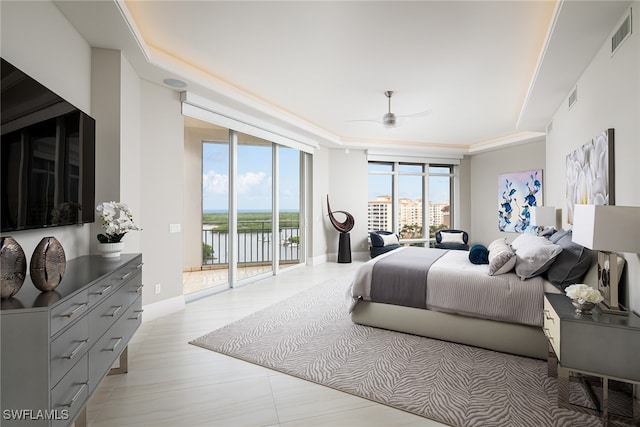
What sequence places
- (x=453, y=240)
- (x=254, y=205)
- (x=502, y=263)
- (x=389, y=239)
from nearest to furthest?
(x=502, y=263) → (x=254, y=205) → (x=389, y=239) → (x=453, y=240)

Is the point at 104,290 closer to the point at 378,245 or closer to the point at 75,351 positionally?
the point at 75,351

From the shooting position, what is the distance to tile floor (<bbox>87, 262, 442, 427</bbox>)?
6.25ft

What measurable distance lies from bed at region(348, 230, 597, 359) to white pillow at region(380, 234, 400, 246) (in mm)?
3567

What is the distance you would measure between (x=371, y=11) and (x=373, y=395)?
2902 millimetres

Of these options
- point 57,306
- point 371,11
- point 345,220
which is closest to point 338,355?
point 57,306

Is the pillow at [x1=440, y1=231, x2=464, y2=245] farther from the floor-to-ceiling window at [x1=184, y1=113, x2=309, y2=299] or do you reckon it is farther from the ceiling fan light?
the ceiling fan light

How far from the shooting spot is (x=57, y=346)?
1.38m

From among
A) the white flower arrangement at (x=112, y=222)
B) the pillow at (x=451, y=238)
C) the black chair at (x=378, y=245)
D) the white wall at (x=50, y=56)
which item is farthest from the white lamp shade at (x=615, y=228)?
the pillow at (x=451, y=238)

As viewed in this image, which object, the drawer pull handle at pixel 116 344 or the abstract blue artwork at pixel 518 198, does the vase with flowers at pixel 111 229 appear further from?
the abstract blue artwork at pixel 518 198

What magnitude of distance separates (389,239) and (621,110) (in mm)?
5062

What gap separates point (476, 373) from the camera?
241 cm

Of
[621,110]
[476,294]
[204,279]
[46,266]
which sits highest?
[621,110]

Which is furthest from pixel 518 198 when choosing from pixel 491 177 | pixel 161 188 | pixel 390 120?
pixel 161 188

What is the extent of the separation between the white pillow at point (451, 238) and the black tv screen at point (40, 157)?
7016 mm
